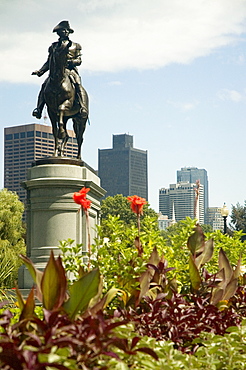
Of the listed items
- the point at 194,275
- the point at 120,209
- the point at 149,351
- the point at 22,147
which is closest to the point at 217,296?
the point at 194,275

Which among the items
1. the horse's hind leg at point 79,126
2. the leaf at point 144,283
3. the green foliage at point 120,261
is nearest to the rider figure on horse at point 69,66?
the horse's hind leg at point 79,126

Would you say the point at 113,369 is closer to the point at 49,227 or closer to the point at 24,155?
the point at 49,227

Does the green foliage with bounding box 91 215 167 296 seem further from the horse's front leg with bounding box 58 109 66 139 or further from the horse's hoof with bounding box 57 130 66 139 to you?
the horse's hoof with bounding box 57 130 66 139

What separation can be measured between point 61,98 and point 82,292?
12605mm

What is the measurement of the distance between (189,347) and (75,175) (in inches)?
437

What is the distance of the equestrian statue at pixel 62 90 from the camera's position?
15.2 metres

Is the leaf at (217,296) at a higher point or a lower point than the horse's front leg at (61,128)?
lower

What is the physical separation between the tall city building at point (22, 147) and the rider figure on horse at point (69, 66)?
119791mm

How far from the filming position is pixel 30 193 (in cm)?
1527

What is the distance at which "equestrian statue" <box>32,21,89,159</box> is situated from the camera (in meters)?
15.2

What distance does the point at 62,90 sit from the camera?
50.9 feet

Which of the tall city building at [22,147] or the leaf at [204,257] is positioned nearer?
A: the leaf at [204,257]

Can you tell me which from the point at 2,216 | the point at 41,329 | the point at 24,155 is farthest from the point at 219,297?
the point at 24,155

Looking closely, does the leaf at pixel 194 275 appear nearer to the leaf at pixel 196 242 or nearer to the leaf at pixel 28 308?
the leaf at pixel 196 242
